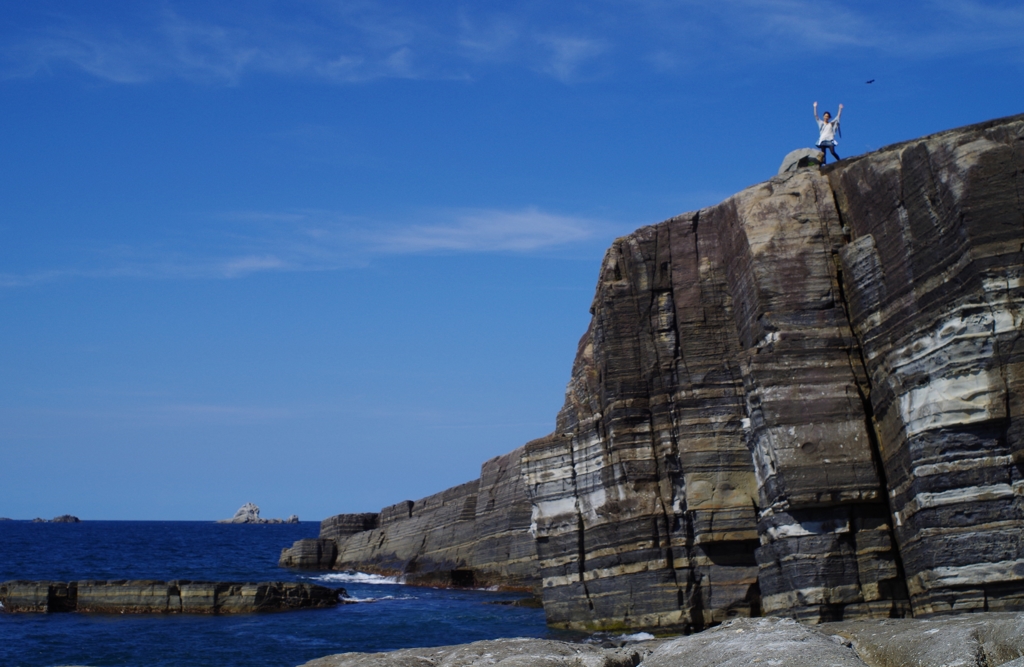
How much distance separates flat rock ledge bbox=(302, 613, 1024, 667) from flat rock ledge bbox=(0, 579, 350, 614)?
89.0ft

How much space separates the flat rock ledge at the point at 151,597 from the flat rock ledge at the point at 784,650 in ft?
89.0

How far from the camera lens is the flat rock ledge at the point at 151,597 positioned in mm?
40156

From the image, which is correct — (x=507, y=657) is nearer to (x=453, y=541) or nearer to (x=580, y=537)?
(x=580, y=537)

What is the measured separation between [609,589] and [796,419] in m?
8.62

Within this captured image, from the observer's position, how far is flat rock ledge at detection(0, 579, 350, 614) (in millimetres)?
40156

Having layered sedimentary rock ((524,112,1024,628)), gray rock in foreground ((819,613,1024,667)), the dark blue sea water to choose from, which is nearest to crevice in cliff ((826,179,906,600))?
layered sedimentary rock ((524,112,1024,628))

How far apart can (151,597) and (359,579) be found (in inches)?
916

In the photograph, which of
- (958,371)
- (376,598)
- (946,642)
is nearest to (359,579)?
(376,598)

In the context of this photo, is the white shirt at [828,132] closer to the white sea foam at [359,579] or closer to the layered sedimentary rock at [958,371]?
the layered sedimentary rock at [958,371]

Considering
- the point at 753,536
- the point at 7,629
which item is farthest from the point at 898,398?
the point at 7,629

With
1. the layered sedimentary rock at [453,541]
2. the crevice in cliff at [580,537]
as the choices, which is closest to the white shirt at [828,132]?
the crevice in cliff at [580,537]

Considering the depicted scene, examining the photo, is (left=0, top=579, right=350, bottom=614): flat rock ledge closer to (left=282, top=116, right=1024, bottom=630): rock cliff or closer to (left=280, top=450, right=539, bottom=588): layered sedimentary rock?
(left=280, top=450, right=539, bottom=588): layered sedimentary rock

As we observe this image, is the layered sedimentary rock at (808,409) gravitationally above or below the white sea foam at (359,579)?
above

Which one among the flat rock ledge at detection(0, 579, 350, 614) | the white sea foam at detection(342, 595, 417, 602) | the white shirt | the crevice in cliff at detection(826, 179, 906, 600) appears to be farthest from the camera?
the white sea foam at detection(342, 595, 417, 602)
